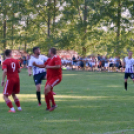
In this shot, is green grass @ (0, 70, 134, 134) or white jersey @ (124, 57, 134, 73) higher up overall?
white jersey @ (124, 57, 134, 73)

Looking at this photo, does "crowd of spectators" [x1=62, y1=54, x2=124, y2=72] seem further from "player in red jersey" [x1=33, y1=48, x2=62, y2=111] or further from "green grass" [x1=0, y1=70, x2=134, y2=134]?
"player in red jersey" [x1=33, y1=48, x2=62, y2=111]

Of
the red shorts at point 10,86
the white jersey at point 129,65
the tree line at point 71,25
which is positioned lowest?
the red shorts at point 10,86

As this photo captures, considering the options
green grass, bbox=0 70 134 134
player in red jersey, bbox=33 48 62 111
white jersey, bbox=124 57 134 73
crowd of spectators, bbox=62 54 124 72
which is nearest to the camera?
green grass, bbox=0 70 134 134

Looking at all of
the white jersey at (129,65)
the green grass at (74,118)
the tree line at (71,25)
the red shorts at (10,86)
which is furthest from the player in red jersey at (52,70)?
the tree line at (71,25)

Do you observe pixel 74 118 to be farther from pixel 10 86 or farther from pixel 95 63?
pixel 95 63

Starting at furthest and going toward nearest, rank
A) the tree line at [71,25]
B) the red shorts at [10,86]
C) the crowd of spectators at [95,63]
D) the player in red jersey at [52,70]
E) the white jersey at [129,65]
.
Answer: the tree line at [71,25] < the crowd of spectators at [95,63] < the white jersey at [129,65] < the player in red jersey at [52,70] < the red shorts at [10,86]

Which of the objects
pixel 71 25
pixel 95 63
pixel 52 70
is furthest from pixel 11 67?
A: pixel 71 25

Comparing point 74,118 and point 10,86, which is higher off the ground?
point 10,86

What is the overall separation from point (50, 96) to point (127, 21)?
101 feet

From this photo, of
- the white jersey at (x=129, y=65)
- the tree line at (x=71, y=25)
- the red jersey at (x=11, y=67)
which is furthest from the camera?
the tree line at (x=71, y=25)

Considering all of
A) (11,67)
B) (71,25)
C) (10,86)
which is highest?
(71,25)

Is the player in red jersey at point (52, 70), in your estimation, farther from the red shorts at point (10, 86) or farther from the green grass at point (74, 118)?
the red shorts at point (10, 86)

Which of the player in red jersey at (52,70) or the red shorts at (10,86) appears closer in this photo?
the red shorts at (10,86)

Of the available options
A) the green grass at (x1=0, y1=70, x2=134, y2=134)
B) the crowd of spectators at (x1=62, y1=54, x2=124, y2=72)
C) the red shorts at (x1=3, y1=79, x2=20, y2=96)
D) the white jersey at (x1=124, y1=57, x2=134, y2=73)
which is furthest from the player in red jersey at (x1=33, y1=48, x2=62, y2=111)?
the crowd of spectators at (x1=62, y1=54, x2=124, y2=72)
